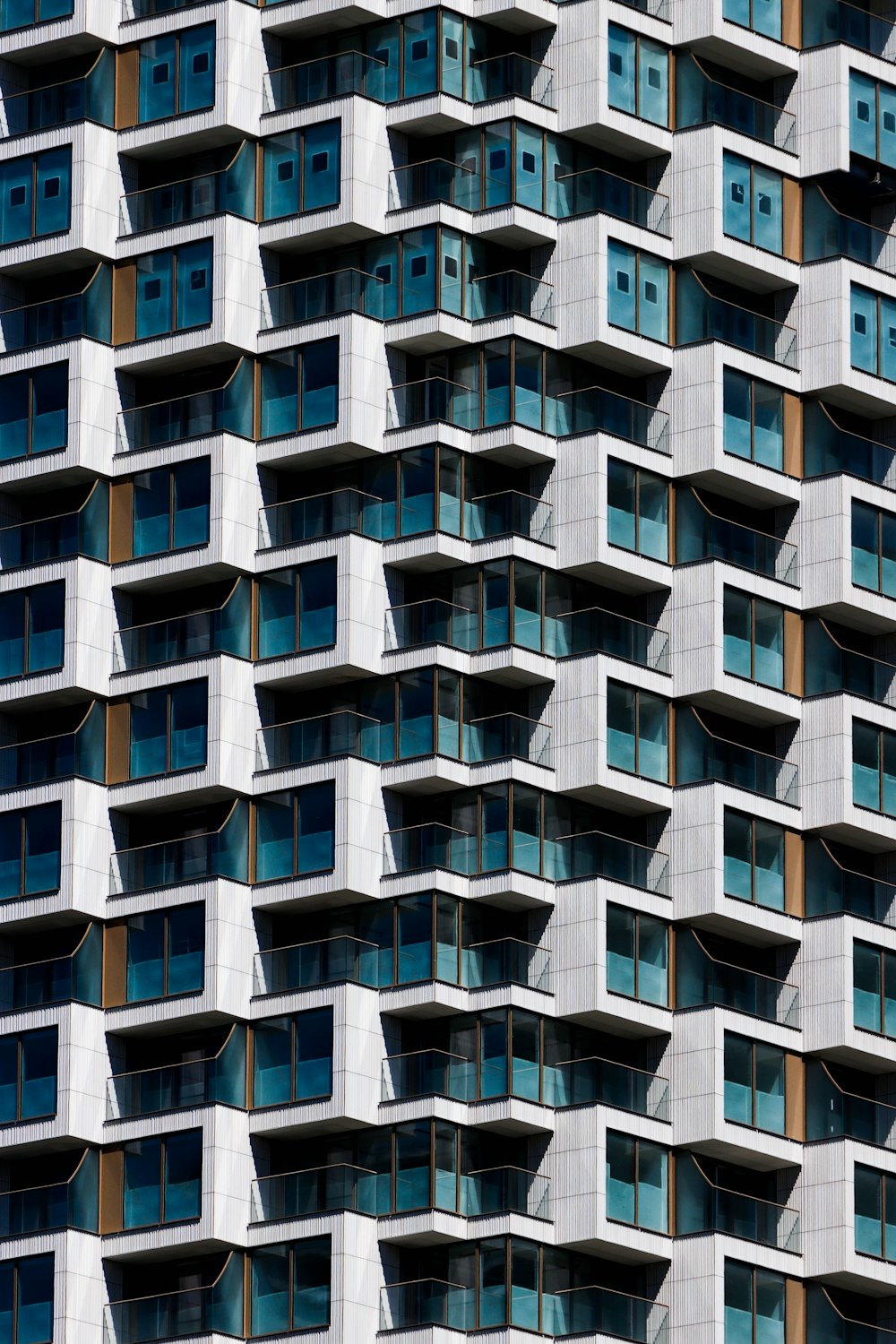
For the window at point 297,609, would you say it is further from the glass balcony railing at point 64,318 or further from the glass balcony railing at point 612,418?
the glass balcony railing at point 64,318

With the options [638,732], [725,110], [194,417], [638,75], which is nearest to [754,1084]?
[638,732]

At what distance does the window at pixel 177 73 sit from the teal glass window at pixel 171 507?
31.8 ft

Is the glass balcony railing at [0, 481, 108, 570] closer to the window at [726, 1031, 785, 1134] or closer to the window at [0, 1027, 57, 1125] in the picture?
the window at [0, 1027, 57, 1125]

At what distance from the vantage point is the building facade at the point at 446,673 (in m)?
133

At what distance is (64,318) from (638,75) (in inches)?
629

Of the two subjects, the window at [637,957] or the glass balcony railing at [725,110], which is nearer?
the window at [637,957]

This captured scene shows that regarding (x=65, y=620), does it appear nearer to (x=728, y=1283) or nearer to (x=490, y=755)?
(x=490, y=755)

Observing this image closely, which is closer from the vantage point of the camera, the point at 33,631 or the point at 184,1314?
the point at 184,1314

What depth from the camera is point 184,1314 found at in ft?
435

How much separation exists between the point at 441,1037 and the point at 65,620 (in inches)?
582

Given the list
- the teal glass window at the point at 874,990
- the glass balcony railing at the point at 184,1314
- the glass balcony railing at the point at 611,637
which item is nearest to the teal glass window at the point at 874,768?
the teal glass window at the point at 874,990

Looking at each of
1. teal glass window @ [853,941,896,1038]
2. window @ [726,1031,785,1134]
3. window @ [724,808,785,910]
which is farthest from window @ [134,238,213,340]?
teal glass window @ [853,941,896,1038]

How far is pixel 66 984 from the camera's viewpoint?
5364 inches

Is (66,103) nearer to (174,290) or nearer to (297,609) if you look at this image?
(174,290)
